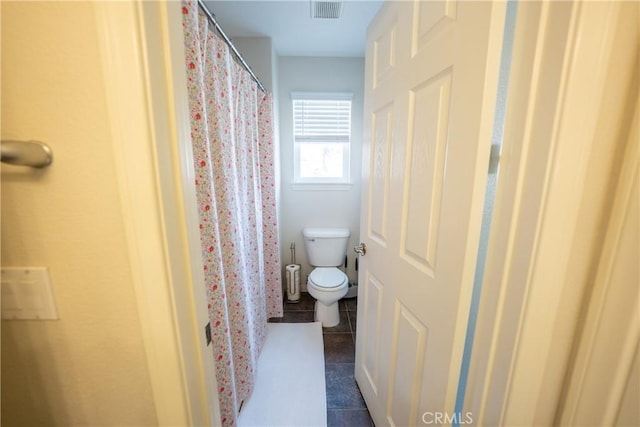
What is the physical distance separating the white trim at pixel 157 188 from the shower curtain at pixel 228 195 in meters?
0.41

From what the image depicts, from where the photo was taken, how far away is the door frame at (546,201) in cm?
41

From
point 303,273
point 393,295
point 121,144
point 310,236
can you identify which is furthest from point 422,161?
point 303,273

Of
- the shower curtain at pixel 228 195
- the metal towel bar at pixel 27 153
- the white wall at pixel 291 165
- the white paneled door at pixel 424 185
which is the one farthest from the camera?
the white wall at pixel 291 165

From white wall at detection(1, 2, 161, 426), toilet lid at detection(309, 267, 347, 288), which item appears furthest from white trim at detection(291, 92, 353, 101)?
white wall at detection(1, 2, 161, 426)

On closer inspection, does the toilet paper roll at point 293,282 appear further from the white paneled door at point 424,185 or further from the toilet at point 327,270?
the white paneled door at point 424,185

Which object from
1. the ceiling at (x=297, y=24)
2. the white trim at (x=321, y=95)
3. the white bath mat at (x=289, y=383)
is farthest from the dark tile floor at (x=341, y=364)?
the ceiling at (x=297, y=24)

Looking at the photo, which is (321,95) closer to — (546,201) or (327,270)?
(327,270)

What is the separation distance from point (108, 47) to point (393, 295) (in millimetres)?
1056

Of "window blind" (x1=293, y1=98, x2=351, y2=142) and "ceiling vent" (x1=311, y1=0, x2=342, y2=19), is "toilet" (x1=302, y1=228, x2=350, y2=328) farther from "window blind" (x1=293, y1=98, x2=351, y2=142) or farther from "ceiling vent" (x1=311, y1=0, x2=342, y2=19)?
"ceiling vent" (x1=311, y1=0, x2=342, y2=19)


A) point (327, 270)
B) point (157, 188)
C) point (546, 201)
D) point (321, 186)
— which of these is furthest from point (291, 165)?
point (546, 201)

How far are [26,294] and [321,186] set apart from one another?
6.62 ft

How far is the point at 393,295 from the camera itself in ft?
3.14

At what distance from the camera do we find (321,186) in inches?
91.9

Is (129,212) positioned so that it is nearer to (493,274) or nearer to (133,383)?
(133,383)
